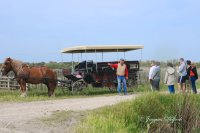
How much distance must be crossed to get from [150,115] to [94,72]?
10.9 metres

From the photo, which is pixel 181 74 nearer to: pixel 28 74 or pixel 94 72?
pixel 94 72

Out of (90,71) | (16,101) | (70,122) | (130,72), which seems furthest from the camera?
(130,72)

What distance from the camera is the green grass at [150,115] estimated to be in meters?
13.5

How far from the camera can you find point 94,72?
1038 inches

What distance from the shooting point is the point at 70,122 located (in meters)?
14.2

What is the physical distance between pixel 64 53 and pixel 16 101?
8410mm

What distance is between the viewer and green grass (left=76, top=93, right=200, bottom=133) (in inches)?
533

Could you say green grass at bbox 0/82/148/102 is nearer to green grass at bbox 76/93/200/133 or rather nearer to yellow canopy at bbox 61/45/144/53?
yellow canopy at bbox 61/45/144/53

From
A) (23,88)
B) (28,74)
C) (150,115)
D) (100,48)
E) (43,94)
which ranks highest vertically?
(100,48)

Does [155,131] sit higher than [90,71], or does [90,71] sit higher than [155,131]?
[90,71]

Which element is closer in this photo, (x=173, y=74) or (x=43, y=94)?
(x=173, y=74)

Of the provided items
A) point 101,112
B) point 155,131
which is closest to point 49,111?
point 101,112

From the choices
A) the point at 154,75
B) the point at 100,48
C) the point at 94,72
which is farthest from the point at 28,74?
the point at 154,75

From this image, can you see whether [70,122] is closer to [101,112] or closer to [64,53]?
[101,112]
